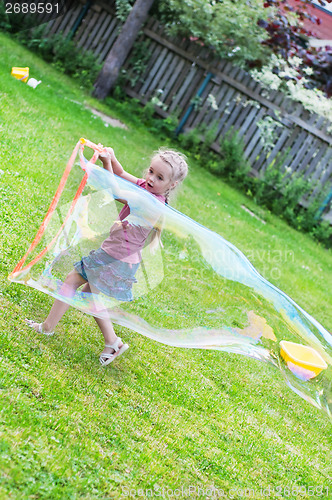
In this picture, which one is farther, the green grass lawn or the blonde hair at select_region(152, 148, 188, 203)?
the blonde hair at select_region(152, 148, 188, 203)

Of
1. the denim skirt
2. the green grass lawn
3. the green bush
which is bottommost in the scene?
the green grass lawn

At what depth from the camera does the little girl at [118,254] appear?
299 centimetres

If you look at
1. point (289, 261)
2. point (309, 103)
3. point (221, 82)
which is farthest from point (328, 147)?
point (289, 261)

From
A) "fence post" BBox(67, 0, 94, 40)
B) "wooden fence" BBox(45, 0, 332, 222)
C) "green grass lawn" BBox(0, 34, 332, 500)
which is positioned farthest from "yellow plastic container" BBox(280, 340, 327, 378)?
"fence post" BBox(67, 0, 94, 40)

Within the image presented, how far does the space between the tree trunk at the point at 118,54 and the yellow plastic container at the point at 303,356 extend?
779 cm

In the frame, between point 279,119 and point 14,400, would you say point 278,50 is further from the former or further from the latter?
point 14,400

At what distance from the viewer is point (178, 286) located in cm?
325

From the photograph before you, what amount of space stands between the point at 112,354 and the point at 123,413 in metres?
0.43

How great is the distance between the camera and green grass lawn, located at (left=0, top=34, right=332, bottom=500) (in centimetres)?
243

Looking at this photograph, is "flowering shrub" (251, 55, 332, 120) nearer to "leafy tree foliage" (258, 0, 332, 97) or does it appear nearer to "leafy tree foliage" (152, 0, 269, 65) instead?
"leafy tree foliage" (258, 0, 332, 97)

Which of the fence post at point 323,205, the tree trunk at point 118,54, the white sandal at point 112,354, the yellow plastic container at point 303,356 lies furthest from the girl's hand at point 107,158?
the tree trunk at point 118,54

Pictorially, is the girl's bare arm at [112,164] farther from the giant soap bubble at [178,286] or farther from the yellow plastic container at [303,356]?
the yellow plastic container at [303,356]

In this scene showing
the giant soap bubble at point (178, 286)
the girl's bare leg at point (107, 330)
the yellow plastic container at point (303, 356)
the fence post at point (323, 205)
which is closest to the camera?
the giant soap bubble at point (178, 286)

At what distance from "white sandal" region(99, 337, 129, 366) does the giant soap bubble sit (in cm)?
20
